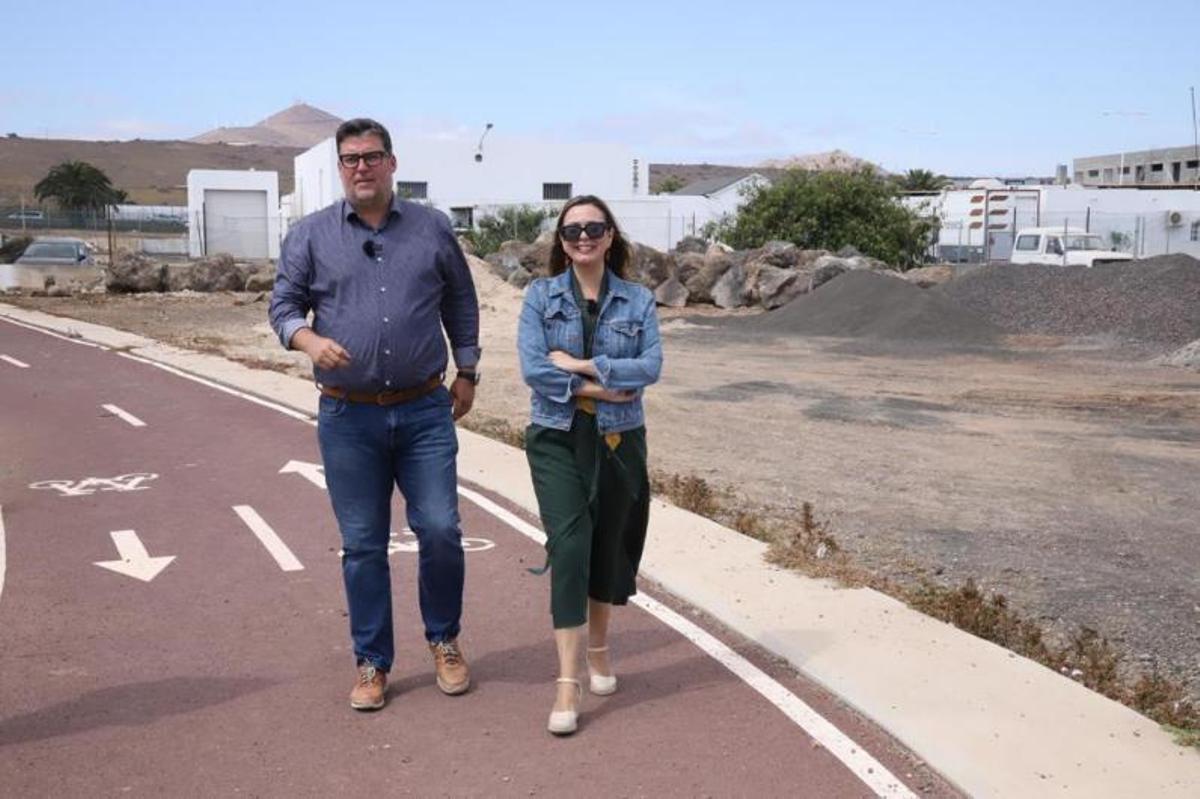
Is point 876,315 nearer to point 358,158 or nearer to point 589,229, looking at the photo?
point 589,229

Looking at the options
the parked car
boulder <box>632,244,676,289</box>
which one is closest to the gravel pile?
boulder <box>632,244,676,289</box>

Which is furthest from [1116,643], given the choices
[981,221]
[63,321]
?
[981,221]

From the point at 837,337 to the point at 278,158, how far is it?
169 m

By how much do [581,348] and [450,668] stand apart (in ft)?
4.93

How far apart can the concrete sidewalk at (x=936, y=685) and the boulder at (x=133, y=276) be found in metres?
37.2

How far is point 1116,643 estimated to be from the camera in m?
7.13

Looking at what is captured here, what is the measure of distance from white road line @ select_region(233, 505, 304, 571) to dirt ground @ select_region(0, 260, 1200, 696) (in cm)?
368

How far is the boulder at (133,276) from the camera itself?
42.6 m

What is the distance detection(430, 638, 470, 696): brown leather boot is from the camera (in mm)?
5688

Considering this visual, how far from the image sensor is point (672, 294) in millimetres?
36156

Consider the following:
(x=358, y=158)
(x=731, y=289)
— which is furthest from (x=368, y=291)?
(x=731, y=289)

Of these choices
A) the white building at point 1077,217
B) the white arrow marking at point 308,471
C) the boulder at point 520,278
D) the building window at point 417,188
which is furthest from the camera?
the building window at point 417,188

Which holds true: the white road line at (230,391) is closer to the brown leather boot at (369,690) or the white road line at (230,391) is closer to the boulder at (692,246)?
the brown leather boot at (369,690)

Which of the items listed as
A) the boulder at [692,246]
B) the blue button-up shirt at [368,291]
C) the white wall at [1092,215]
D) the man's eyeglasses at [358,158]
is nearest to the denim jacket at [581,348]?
the blue button-up shirt at [368,291]
